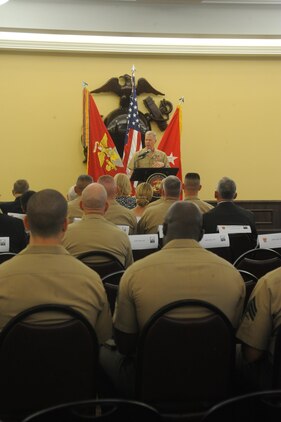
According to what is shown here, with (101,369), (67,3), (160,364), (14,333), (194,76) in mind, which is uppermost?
(67,3)

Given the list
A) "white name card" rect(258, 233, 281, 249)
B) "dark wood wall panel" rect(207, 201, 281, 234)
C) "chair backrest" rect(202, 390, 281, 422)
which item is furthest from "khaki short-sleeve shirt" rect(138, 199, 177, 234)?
"dark wood wall panel" rect(207, 201, 281, 234)

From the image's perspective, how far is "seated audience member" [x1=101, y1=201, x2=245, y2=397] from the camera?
1940 mm

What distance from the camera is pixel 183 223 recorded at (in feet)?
7.13

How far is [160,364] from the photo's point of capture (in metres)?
1.76

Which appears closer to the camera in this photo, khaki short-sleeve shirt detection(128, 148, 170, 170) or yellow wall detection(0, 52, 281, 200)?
khaki short-sleeve shirt detection(128, 148, 170, 170)

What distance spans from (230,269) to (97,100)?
21.4 ft

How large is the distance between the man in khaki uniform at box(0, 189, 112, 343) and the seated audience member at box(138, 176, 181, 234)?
2365mm

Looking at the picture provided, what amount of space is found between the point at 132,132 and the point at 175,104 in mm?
1116

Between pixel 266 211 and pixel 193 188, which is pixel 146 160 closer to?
pixel 193 188

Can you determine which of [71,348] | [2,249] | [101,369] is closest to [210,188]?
[2,249]

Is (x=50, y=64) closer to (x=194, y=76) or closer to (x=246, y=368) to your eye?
(x=194, y=76)

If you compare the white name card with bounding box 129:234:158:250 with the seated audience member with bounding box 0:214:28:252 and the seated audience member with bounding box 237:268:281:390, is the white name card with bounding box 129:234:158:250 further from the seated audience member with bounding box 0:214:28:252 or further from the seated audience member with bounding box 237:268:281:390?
the seated audience member with bounding box 237:268:281:390

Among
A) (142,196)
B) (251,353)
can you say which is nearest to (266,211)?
(142,196)

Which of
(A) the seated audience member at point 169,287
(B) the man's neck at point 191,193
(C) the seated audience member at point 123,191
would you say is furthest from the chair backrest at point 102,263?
(C) the seated audience member at point 123,191
